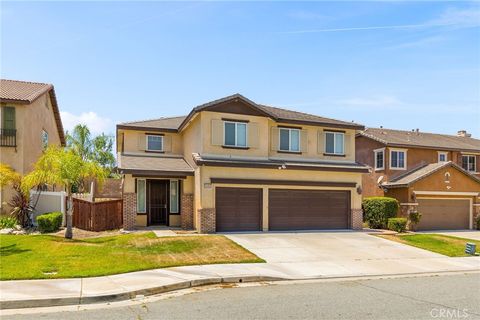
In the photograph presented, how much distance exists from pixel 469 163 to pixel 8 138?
109 ft

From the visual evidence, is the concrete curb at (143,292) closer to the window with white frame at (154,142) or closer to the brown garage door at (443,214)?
the window with white frame at (154,142)

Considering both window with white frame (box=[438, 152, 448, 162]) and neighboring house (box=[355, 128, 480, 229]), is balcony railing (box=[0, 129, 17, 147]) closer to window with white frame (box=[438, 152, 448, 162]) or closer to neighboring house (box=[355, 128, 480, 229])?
neighboring house (box=[355, 128, 480, 229])

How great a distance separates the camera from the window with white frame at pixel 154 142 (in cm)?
2605

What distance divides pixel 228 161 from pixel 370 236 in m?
8.06

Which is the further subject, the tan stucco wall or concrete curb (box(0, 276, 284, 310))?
the tan stucco wall

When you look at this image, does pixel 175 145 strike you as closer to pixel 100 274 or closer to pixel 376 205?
pixel 376 205

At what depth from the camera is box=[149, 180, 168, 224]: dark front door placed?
2384cm

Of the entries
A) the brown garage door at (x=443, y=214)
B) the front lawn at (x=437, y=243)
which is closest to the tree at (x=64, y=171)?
the front lawn at (x=437, y=243)

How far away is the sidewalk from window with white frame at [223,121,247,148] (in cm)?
914

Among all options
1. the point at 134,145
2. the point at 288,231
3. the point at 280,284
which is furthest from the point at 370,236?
the point at 134,145

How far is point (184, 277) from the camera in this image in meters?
11.7

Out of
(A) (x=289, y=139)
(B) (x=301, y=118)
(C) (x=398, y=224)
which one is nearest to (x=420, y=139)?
(C) (x=398, y=224)

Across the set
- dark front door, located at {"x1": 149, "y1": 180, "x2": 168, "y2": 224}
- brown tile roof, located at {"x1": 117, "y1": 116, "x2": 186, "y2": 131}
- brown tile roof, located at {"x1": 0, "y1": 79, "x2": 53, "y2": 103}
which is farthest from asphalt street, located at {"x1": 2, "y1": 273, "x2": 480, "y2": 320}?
brown tile roof, located at {"x1": 0, "y1": 79, "x2": 53, "y2": 103}

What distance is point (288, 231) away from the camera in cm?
2275
